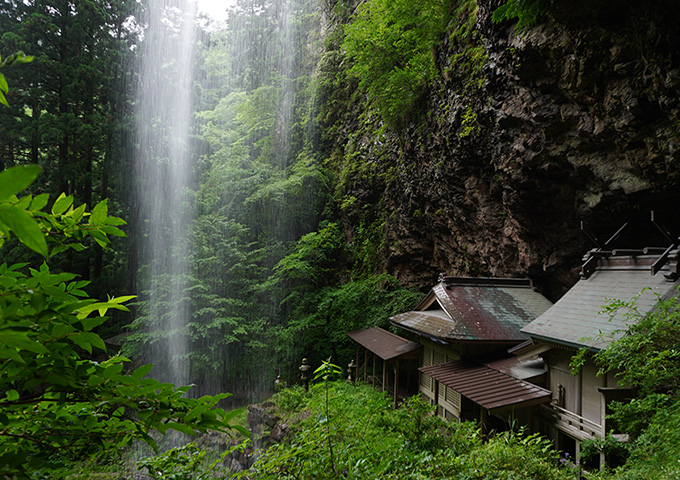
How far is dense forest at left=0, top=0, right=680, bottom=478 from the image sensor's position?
20.3 ft

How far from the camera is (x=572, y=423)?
5.80 meters

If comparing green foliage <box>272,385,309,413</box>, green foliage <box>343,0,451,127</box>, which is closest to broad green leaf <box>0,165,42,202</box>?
green foliage <box>272,385,309,413</box>

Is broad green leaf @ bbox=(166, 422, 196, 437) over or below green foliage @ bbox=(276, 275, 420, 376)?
over

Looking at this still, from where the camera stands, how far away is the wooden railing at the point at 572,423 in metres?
5.42

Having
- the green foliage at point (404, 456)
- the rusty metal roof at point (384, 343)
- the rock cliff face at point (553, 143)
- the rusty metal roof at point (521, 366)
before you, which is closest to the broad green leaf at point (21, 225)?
the green foliage at point (404, 456)

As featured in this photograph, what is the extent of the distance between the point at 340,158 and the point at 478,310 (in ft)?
38.3

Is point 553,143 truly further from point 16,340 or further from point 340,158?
point 340,158

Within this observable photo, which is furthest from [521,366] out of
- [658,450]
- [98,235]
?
[98,235]

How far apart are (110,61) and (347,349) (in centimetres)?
1608

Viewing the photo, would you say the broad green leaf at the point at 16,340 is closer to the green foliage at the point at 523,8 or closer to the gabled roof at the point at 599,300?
the gabled roof at the point at 599,300

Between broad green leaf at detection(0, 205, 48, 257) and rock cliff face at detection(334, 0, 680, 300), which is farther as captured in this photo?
rock cliff face at detection(334, 0, 680, 300)

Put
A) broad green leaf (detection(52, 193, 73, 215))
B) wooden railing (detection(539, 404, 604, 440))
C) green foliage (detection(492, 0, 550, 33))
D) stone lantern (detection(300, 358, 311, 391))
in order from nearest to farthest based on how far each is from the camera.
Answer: broad green leaf (detection(52, 193, 73, 215)) → green foliage (detection(492, 0, 550, 33)) → wooden railing (detection(539, 404, 604, 440)) → stone lantern (detection(300, 358, 311, 391))

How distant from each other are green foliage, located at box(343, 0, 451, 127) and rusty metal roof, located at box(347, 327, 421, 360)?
775 cm

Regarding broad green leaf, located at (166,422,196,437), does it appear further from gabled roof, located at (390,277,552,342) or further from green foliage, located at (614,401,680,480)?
gabled roof, located at (390,277,552,342)
